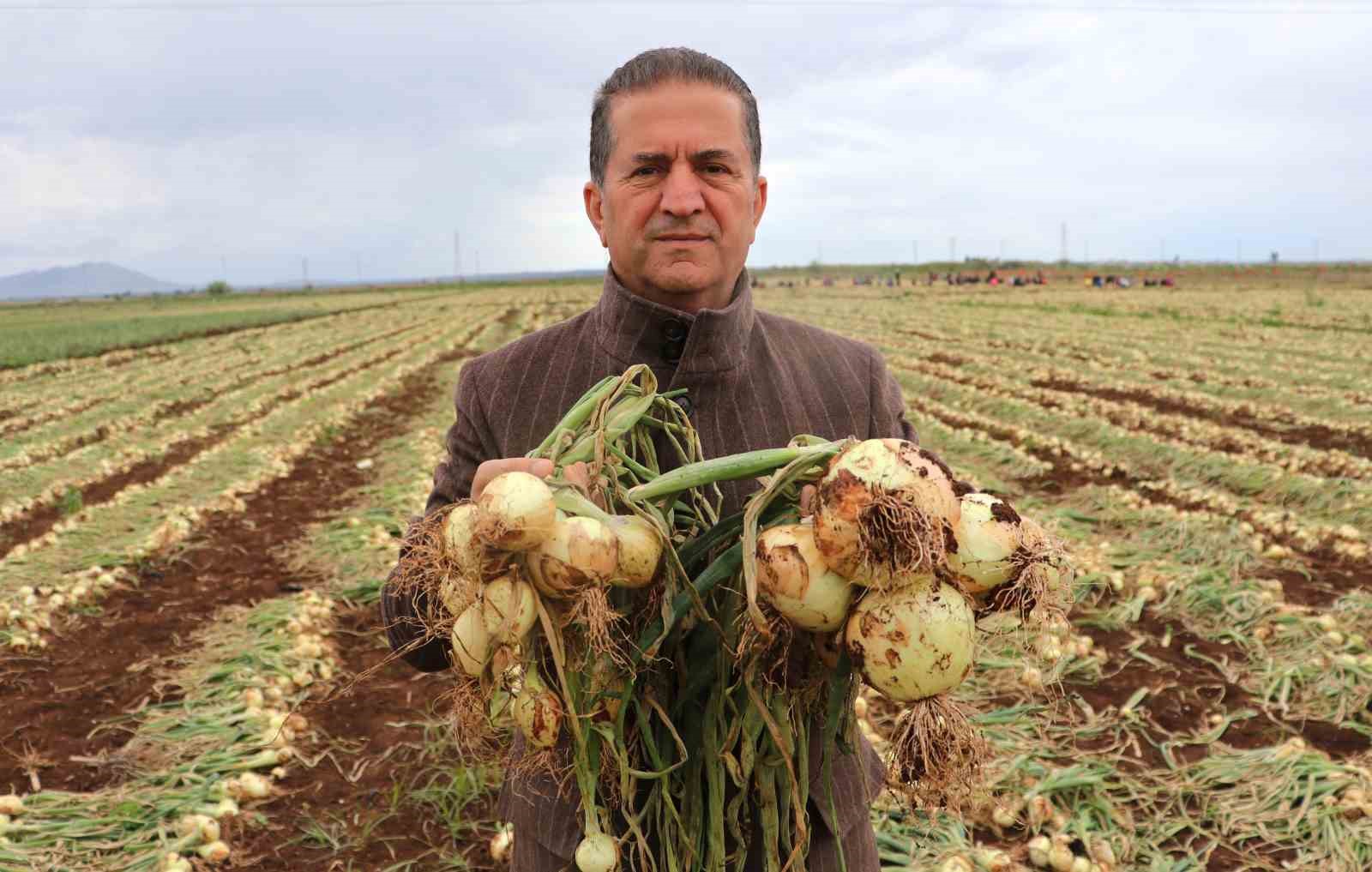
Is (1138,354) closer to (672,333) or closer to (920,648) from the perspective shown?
(672,333)

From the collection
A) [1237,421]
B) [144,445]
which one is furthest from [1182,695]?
[144,445]

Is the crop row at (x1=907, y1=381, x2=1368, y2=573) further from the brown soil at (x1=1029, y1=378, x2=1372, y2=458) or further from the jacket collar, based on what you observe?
the jacket collar

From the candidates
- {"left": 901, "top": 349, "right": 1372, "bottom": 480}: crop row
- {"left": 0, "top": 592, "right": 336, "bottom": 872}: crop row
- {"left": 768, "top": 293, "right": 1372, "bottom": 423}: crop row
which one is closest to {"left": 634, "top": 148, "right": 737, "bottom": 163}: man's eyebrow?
{"left": 0, "top": 592, "right": 336, "bottom": 872}: crop row

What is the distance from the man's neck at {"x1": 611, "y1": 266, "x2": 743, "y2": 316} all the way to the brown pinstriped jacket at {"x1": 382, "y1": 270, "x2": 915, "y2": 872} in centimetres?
3

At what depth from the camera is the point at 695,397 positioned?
174 centimetres

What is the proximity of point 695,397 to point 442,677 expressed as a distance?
3250 millimetres

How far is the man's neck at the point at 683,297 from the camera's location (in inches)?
65.5

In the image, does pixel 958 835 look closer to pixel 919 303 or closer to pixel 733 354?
pixel 733 354

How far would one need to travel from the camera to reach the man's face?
1.54 m

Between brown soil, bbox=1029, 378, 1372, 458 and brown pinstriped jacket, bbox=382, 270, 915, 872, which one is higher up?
brown pinstriped jacket, bbox=382, 270, 915, 872

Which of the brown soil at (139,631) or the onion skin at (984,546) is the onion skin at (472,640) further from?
the brown soil at (139,631)

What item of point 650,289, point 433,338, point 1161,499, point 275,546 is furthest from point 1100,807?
point 433,338

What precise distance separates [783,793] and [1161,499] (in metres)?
6.81

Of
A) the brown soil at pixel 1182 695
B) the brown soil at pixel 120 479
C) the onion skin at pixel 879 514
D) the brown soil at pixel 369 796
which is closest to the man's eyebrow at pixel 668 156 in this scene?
the onion skin at pixel 879 514
